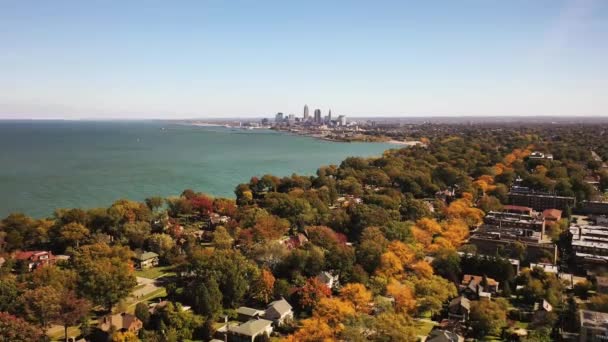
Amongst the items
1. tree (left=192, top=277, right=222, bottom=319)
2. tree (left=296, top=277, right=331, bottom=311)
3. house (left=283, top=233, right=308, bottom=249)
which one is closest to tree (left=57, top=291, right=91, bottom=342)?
tree (left=192, top=277, right=222, bottom=319)

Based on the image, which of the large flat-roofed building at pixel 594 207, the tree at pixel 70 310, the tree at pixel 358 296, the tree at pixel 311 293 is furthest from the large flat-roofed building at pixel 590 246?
the tree at pixel 70 310

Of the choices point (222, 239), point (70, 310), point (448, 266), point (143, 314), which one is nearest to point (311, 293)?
point (143, 314)

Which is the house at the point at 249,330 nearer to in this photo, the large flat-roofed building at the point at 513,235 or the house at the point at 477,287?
the house at the point at 477,287

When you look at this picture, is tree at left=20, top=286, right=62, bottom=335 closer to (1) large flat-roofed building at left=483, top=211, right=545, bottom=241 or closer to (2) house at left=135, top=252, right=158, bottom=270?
(2) house at left=135, top=252, right=158, bottom=270

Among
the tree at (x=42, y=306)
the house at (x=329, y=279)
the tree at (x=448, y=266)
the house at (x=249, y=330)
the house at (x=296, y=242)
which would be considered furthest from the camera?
the house at (x=296, y=242)

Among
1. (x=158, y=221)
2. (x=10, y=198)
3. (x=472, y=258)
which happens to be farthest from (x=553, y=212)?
(x=10, y=198)

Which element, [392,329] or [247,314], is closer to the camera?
[392,329]

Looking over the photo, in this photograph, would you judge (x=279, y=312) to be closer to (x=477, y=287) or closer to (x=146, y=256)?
(x=477, y=287)
